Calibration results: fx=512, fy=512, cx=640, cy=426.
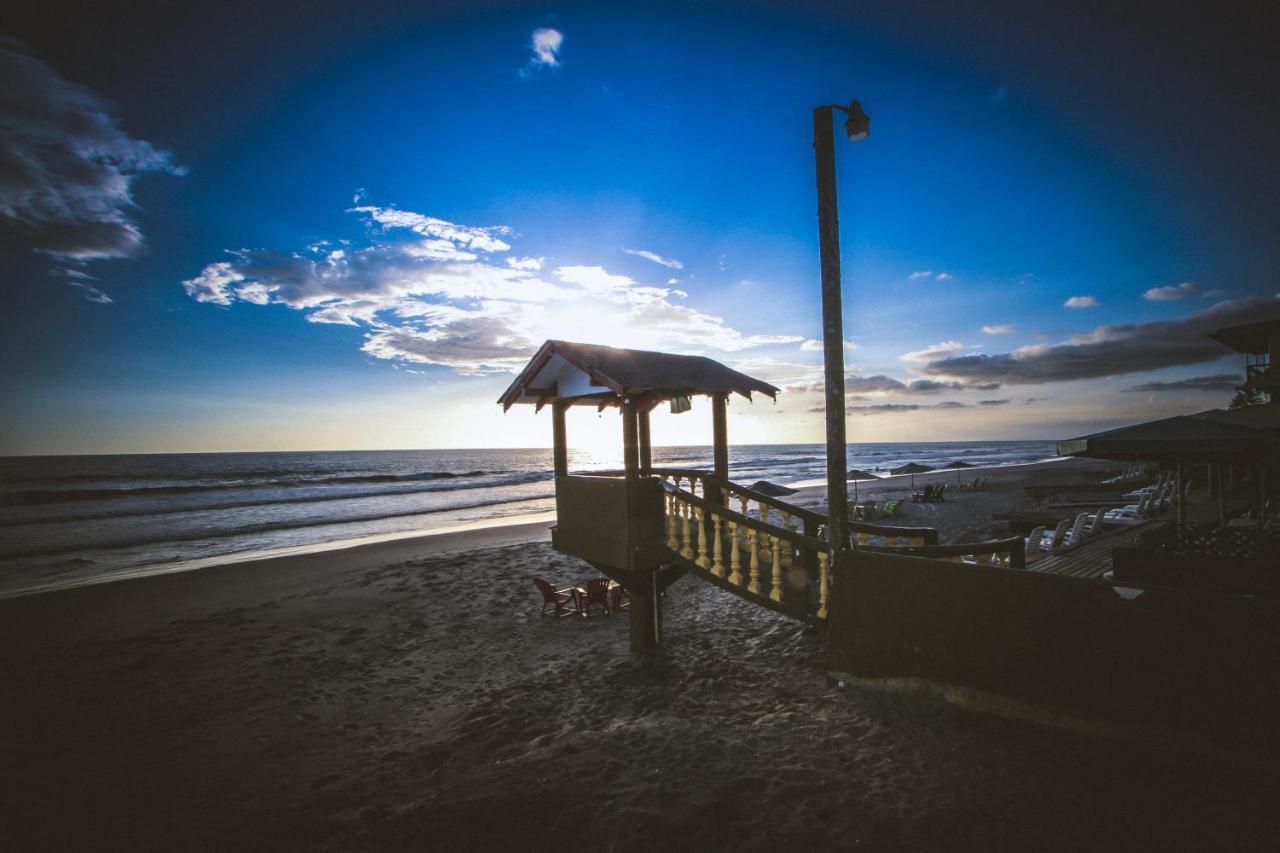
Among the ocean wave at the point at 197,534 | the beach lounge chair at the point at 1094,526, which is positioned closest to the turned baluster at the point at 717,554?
the beach lounge chair at the point at 1094,526

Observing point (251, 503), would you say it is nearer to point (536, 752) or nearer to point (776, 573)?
point (536, 752)

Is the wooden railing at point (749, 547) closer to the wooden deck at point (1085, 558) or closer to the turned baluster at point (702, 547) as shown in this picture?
the turned baluster at point (702, 547)

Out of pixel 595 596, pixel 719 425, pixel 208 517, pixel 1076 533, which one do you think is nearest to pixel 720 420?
pixel 719 425

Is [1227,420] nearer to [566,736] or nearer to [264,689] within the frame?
[566,736]

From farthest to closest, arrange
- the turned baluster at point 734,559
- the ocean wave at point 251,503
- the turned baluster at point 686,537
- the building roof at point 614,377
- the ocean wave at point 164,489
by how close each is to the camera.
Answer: the ocean wave at point 164,489
the ocean wave at point 251,503
the turned baluster at point 686,537
the building roof at point 614,377
the turned baluster at point 734,559

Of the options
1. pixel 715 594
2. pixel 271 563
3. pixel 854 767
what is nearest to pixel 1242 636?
pixel 854 767

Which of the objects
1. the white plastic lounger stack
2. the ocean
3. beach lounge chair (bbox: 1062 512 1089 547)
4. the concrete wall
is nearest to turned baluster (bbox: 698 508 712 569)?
the concrete wall

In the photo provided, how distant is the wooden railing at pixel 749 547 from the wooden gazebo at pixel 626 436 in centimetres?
47

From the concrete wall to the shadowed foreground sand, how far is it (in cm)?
36

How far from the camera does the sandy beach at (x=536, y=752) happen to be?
3953 mm

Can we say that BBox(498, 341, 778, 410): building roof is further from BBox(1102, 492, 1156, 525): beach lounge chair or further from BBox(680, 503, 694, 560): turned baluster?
BBox(1102, 492, 1156, 525): beach lounge chair

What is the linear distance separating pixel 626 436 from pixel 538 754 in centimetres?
433

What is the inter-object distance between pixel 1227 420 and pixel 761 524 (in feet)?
24.7

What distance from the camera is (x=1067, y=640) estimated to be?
15.3 ft
